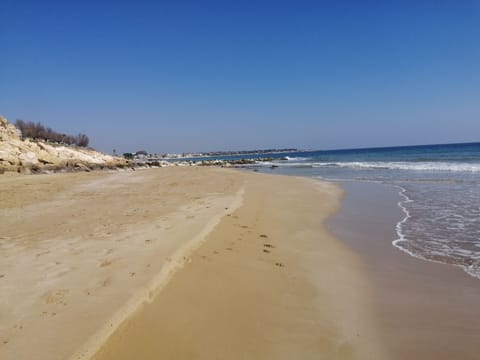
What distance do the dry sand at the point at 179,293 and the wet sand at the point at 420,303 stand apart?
0.21 m

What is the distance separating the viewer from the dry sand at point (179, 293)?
270cm

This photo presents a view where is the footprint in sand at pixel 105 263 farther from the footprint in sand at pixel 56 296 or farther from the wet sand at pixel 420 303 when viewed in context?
the wet sand at pixel 420 303

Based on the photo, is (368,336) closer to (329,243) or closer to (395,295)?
(395,295)

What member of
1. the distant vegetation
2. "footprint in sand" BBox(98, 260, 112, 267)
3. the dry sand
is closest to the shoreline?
the dry sand

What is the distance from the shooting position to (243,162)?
202 ft

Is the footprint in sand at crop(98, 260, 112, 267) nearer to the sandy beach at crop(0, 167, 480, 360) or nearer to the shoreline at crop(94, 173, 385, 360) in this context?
the sandy beach at crop(0, 167, 480, 360)

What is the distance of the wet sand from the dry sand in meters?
0.21

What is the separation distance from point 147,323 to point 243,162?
5893cm

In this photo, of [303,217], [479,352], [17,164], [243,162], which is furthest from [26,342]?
[243,162]

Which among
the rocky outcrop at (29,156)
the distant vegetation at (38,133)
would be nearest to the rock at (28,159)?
the rocky outcrop at (29,156)

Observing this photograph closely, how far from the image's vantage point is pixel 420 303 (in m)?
3.87

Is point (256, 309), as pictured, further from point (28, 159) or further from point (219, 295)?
point (28, 159)

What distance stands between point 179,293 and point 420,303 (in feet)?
9.74

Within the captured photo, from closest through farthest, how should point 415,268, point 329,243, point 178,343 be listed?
1. point 178,343
2. point 415,268
3. point 329,243
